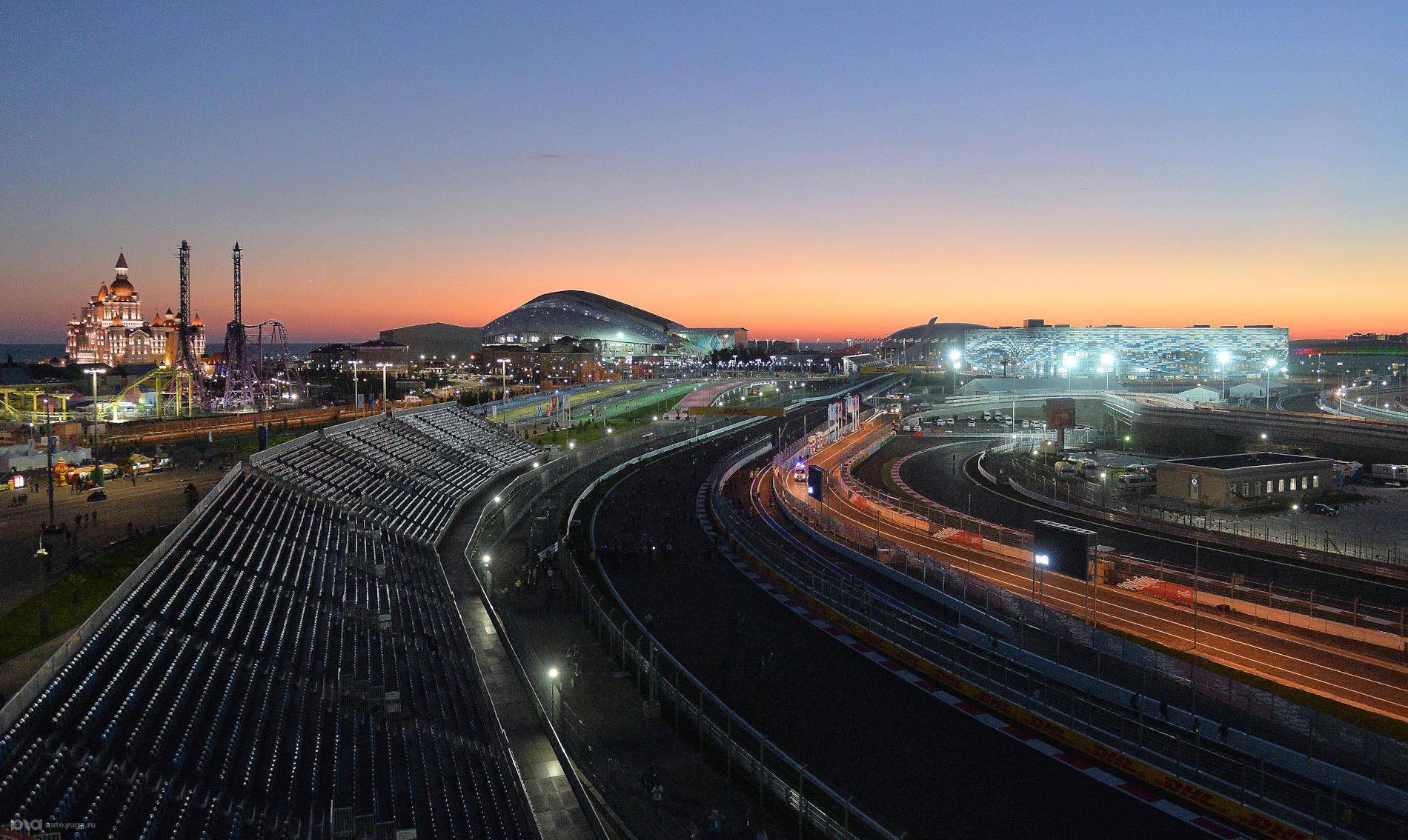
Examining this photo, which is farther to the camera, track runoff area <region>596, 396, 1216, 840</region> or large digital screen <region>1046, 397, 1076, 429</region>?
large digital screen <region>1046, 397, 1076, 429</region>

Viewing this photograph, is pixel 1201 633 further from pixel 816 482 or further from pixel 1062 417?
pixel 1062 417

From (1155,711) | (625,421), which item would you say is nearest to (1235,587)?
(1155,711)

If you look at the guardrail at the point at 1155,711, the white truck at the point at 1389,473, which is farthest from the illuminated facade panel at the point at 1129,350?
the guardrail at the point at 1155,711

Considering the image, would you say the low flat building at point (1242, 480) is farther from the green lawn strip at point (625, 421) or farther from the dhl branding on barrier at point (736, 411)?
the dhl branding on barrier at point (736, 411)

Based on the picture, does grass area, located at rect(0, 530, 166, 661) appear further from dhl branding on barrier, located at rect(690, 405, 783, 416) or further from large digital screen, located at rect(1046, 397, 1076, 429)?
dhl branding on barrier, located at rect(690, 405, 783, 416)

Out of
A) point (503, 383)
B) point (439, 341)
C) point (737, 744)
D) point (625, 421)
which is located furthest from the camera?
point (439, 341)

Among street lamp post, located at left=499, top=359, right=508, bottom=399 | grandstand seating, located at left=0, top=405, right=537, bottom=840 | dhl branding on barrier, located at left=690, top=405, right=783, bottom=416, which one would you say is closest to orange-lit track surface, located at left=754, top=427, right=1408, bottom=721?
grandstand seating, located at left=0, top=405, right=537, bottom=840
